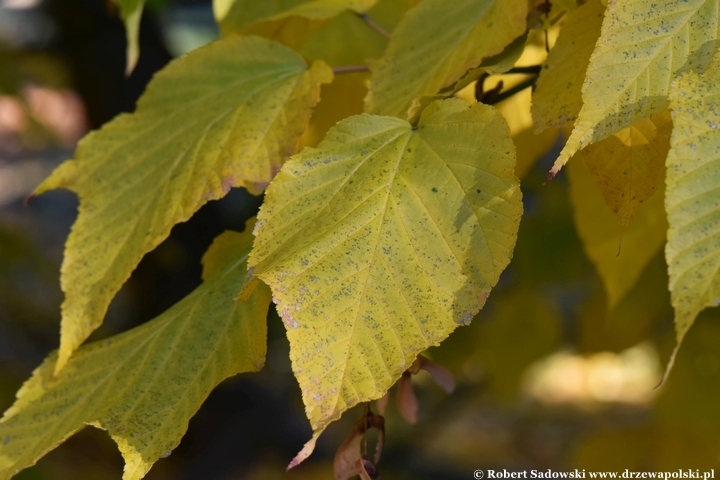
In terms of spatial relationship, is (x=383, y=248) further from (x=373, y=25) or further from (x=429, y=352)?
(x=429, y=352)

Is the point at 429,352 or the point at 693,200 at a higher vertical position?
the point at 693,200

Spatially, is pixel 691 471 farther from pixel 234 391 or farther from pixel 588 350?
pixel 234 391

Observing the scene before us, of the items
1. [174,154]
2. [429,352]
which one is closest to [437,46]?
[174,154]

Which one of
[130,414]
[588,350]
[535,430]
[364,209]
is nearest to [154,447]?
[130,414]

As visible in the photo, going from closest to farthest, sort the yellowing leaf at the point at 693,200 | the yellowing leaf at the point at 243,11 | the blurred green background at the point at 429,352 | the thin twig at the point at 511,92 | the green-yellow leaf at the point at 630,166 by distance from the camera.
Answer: the yellowing leaf at the point at 693,200
the green-yellow leaf at the point at 630,166
the thin twig at the point at 511,92
the yellowing leaf at the point at 243,11
the blurred green background at the point at 429,352

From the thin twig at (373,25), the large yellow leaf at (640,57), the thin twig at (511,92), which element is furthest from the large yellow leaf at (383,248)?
the thin twig at (373,25)

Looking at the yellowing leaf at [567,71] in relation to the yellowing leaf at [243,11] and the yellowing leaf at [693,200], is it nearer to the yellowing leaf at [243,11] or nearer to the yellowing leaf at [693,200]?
the yellowing leaf at [693,200]
